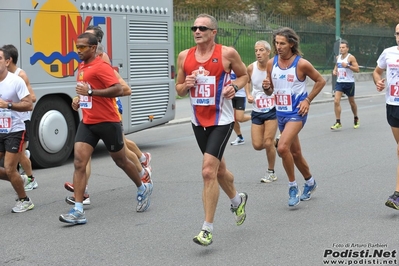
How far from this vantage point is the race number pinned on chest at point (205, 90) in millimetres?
6635

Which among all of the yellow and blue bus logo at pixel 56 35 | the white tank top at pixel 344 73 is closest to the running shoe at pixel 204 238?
the yellow and blue bus logo at pixel 56 35

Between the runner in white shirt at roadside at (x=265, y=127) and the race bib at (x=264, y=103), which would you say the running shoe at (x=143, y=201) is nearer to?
the runner in white shirt at roadside at (x=265, y=127)

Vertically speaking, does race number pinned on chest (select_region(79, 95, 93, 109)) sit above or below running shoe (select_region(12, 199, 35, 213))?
above

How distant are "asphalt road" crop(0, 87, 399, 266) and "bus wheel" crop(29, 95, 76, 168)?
0.22 meters

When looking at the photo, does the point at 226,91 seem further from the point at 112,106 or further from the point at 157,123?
the point at 157,123

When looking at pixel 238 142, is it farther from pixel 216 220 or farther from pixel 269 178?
pixel 216 220

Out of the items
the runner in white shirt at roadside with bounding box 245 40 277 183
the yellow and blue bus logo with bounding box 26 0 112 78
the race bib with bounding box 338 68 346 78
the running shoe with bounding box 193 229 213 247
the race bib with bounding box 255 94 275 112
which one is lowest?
the running shoe with bounding box 193 229 213 247

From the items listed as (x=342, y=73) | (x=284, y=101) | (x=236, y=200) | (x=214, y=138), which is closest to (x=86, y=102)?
(x=214, y=138)

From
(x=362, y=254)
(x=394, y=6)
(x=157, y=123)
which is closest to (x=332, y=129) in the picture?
(x=157, y=123)

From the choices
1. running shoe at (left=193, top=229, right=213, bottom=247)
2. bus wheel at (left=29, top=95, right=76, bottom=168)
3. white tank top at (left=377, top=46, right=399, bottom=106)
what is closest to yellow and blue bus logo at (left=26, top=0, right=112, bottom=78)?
bus wheel at (left=29, top=95, right=76, bottom=168)

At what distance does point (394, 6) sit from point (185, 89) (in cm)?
4059

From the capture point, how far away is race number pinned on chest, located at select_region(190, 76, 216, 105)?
6.63 metres

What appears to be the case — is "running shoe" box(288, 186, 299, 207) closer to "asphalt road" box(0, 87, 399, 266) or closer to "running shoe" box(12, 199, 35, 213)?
"asphalt road" box(0, 87, 399, 266)

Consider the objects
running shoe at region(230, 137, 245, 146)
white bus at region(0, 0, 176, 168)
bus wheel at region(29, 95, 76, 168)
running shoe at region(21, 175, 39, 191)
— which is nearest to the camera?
running shoe at region(21, 175, 39, 191)
